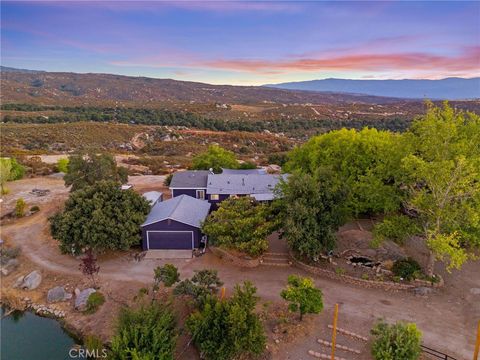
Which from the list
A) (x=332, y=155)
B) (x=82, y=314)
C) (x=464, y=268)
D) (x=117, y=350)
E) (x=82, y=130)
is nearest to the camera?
(x=117, y=350)

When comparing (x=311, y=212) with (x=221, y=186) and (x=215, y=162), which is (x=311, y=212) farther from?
(x=215, y=162)

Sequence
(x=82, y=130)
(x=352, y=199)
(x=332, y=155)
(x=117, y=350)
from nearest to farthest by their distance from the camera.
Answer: (x=117, y=350) < (x=352, y=199) < (x=332, y=155) < (x=82, y=130)

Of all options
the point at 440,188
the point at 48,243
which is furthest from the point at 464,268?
the point at 48,243

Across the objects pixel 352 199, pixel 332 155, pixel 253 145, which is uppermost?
pixel 332 155

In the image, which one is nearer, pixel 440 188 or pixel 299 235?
pixel 440 188

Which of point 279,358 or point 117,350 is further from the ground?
point 117,350

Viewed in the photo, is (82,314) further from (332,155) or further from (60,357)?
(332,155)
